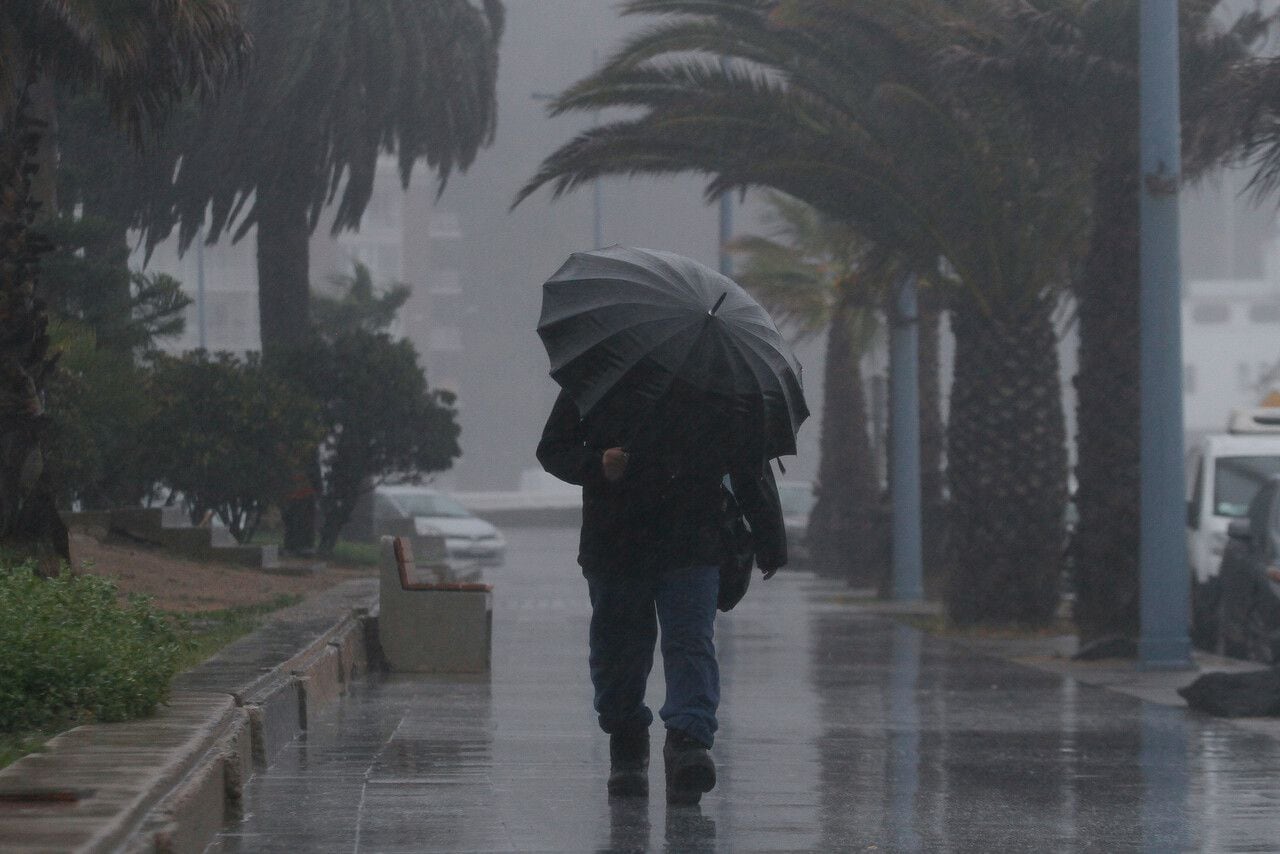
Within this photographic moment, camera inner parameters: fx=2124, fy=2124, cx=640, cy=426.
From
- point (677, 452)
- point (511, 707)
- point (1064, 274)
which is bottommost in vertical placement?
point (511, 707)

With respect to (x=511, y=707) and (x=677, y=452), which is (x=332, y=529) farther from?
(x=677, y=452)

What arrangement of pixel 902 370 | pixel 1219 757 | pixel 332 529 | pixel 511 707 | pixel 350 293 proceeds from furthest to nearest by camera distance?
pixel 350 293
pixel 332 529
pixel 902 370
pixel 511 707
pixel 1219 757

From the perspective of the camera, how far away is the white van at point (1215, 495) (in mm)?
19078

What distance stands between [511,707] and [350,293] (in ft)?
103

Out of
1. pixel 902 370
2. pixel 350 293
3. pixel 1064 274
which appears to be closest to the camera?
pixel 1064 274

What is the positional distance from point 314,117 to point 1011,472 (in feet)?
40.3

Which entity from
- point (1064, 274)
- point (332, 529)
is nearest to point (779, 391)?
point (1064, 274)

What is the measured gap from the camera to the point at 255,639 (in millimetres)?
11289

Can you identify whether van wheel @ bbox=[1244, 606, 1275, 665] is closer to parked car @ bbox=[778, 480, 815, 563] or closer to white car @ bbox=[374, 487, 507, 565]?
parked car @ bbox=[778, 480, 815, 563]

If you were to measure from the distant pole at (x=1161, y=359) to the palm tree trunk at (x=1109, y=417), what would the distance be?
128 cm

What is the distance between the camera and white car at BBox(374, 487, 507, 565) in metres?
37.1

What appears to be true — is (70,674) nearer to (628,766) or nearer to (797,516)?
(628,766)

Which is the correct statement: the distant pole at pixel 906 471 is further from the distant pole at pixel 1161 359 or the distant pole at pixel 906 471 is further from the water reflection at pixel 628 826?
the water reflection at pixel 628 826

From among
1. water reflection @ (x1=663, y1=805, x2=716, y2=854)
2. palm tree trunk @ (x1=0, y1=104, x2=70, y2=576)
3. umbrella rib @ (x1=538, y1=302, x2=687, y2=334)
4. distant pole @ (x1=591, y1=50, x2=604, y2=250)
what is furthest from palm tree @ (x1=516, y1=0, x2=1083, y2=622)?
water reflection @ (x1=663, y1=805, x2=716, y2=854)
